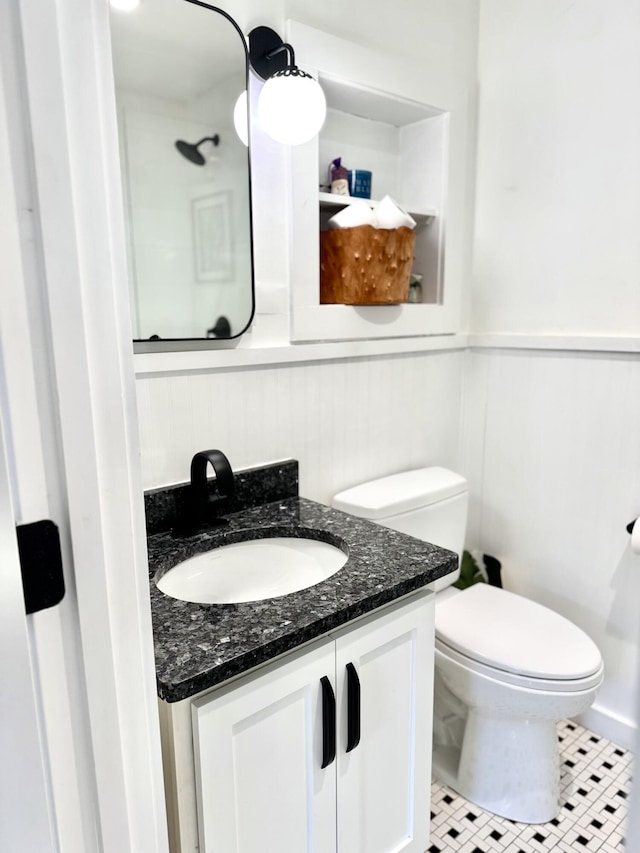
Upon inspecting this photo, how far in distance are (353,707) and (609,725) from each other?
1.19 metres

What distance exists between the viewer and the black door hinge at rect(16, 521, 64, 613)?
50cm

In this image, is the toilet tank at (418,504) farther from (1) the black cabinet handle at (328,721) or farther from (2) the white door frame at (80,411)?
(2) the white door frame at (80,411)

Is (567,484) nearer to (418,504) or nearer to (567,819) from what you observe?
(418,504)

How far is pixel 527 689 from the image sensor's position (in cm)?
136

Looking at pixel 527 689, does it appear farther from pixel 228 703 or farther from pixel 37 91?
pixel 37 91

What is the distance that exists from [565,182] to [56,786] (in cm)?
183

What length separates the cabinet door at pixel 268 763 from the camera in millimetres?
859

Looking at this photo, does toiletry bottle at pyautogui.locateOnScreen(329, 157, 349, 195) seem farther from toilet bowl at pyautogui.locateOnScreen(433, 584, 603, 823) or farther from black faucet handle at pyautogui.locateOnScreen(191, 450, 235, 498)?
toilet bowl at pyautogui.locateOnScreen(433, 584, 603, 823)

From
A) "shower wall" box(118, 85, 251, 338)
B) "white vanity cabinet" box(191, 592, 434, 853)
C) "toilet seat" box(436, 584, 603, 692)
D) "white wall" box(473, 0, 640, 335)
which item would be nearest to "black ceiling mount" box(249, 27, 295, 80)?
"shower wall" box(118, 85, 251, 338)

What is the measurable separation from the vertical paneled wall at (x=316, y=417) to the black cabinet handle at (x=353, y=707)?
1.93 feet

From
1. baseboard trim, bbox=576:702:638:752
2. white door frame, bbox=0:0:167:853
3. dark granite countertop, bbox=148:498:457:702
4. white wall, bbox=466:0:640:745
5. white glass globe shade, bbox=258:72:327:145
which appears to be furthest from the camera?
baseboard trim, bbox=576:702:638:752

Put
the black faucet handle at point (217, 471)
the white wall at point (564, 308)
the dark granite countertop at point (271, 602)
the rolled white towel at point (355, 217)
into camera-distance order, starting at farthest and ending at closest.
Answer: the white wall at point (564, 308)
the rolled white towel at point (355, 217)
the black faucet handle at point (217, 471)
the dark granite countertop at point (271, 602)

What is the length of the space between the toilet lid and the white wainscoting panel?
10.3 inches

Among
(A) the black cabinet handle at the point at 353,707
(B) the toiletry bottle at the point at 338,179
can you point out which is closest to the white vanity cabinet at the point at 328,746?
(A) the black cabinet handle at the point at 353,707
